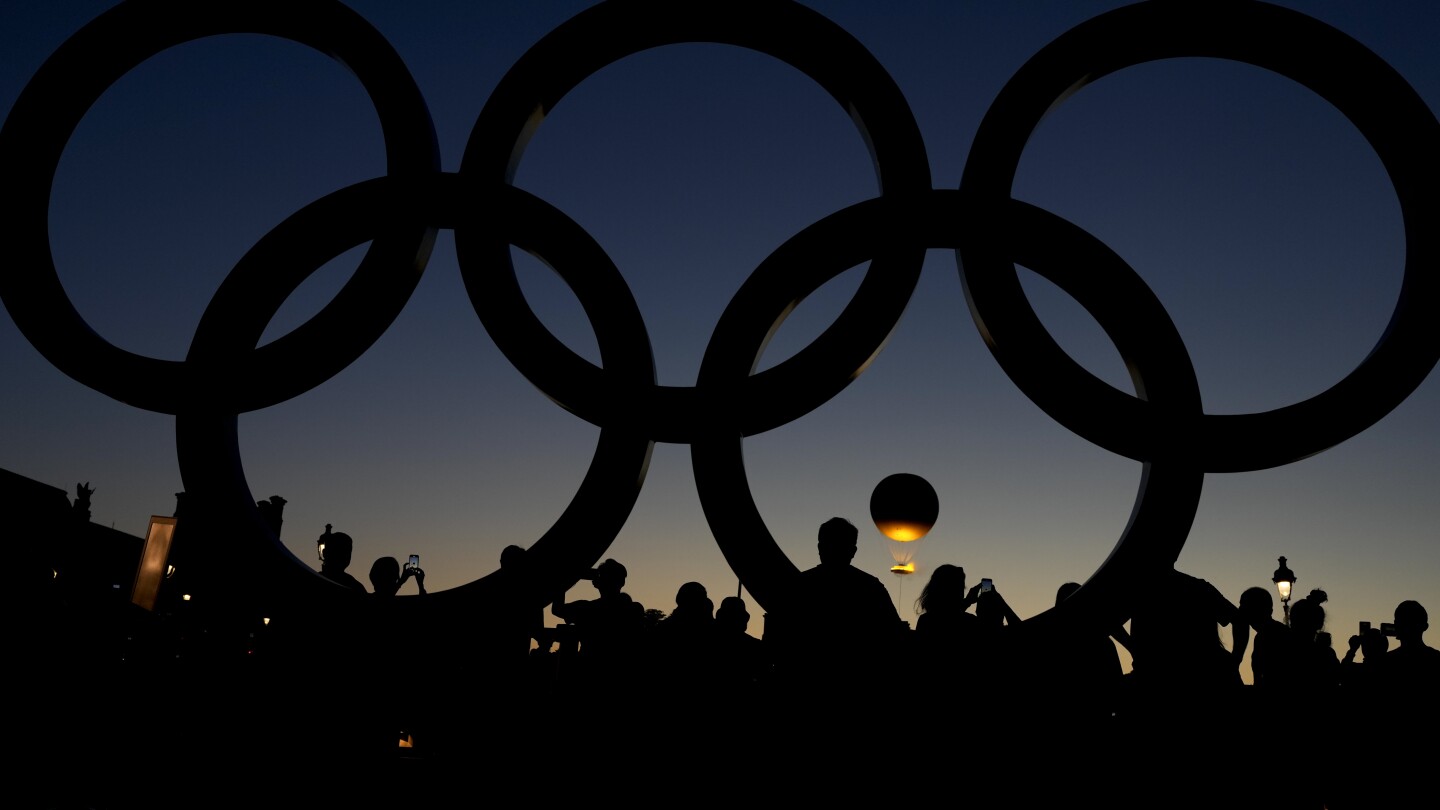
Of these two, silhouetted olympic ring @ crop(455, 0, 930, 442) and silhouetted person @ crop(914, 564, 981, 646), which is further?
silhouetted olympic ring @ crop(455, 0, 930, 442)

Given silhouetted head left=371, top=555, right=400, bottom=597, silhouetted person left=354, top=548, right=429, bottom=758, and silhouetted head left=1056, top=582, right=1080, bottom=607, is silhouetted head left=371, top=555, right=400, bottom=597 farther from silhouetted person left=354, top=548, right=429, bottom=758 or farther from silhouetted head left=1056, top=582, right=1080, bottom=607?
silhouetted head left=1056, top=582, right=1080, bottom=607

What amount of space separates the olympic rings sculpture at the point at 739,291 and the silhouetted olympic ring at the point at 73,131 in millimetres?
22

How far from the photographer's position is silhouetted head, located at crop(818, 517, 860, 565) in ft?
22.6

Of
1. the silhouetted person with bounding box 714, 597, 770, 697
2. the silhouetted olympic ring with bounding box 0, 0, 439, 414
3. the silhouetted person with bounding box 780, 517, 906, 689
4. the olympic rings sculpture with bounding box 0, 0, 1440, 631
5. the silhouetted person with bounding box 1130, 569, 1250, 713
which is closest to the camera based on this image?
the silhouetted person with bounding box 780, 517, 906, 689

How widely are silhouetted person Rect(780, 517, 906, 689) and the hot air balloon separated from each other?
2.53 m

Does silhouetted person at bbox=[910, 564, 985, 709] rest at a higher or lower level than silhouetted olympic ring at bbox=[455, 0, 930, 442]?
lower

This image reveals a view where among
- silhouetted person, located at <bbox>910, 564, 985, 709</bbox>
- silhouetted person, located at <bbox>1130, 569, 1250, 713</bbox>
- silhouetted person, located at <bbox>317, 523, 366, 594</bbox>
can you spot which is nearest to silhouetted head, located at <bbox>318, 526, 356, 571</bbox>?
silhouetted person, located at <bbox>317, 523, 366, 594</bbox>

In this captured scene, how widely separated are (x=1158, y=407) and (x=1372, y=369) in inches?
65.4

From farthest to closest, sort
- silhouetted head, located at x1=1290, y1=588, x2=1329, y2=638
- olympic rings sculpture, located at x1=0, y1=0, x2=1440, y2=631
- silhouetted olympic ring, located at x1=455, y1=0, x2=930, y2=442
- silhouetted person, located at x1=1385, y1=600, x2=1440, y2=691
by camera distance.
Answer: silhouetted olympic ring, located at x1=455, y1=0, x2=930, y2=442 < olympic rings sculpture, located at x1=0, y1=0, x2=1440, y2=631 < silhouetted head, located at x1=1290, y1=588, x2=1329, y2=638 < silhouetted person, located at x1=1385, y1=600, x2=1440, y2=691

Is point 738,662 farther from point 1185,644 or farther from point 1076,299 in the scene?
point 1076,299

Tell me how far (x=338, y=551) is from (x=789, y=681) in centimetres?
459

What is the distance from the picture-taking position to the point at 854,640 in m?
6.71

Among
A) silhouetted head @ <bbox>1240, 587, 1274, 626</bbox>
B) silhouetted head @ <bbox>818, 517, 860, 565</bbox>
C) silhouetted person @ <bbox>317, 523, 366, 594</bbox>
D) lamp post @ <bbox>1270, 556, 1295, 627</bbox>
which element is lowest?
silhouetted head @ <bbox>1240, 587, 1274, 626</bbox>

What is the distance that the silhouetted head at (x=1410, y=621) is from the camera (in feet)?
26.2
